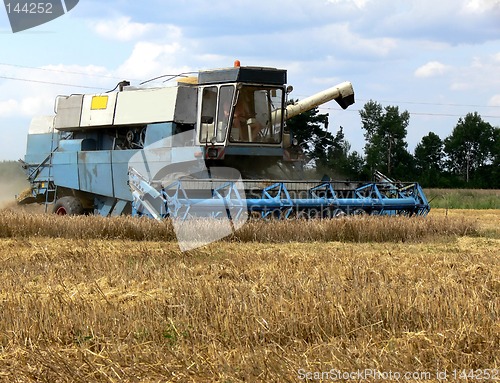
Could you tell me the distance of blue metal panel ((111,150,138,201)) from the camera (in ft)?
39.3

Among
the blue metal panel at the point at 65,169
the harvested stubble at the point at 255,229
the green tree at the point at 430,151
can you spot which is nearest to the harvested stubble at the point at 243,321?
the harvested stubble at the point at 255,229

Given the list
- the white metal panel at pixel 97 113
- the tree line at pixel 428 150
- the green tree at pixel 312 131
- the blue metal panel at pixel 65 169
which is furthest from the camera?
the tree line at pixel 428 150

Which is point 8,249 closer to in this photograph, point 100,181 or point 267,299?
point 100,181

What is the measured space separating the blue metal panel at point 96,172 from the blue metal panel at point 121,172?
140 millimetres

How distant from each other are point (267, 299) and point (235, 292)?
0.39m

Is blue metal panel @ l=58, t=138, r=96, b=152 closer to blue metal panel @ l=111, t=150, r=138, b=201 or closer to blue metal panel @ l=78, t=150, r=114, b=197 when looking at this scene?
blue metal panel @ l=78, t=150, r=114, b=197

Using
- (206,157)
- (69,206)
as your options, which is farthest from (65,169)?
(206,157)

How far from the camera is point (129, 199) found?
11914 mm

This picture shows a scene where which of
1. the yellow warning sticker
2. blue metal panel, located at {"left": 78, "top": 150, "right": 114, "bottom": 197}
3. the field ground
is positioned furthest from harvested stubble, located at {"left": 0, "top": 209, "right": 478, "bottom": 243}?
the yellow warning sticker

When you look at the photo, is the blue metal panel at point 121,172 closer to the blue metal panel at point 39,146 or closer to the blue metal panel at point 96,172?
the blue metal panel at point 96,172

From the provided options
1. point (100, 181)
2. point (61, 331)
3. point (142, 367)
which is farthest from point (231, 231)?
point (142, 367)

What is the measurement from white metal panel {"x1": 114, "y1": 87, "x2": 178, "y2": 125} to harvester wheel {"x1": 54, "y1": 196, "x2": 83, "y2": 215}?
1.51 metres

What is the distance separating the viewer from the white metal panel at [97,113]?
41.8 ft

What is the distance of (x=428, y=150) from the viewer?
50469mm
